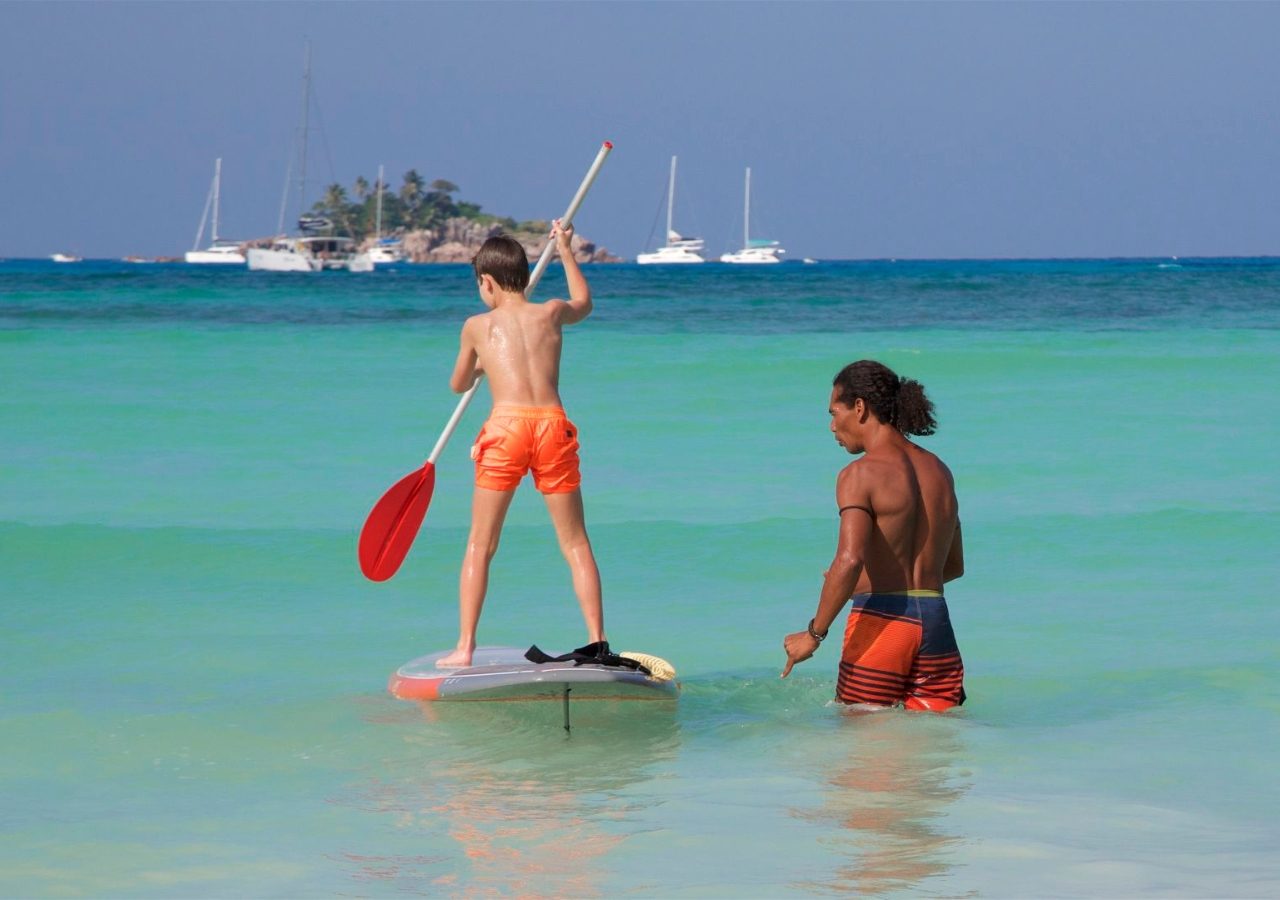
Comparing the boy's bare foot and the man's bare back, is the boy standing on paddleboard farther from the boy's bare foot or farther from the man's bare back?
the man's bare back

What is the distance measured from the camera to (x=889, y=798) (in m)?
4.33

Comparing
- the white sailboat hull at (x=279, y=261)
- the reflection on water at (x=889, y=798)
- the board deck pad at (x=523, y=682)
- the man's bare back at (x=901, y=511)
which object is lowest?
the reflection on water at (x=889, y=798)

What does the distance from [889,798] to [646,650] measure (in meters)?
2.43

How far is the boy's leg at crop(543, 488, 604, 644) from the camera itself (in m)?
5.05

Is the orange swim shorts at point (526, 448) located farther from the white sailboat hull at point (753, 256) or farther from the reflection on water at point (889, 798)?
the white sailboat hull at point (753, 256)

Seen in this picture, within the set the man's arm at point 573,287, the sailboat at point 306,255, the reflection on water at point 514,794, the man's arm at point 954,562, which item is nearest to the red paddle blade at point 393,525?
the reflection on water at point 514,794

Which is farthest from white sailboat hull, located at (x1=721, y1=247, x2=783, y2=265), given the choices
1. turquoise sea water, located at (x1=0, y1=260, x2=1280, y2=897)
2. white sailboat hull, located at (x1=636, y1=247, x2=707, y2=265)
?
turquoise sea water, located at (x1=0, y1=260, x2=1280, y2=897)

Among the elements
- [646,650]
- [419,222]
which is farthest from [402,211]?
[646,650]

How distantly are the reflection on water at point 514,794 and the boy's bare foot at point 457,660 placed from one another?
0.21 meters

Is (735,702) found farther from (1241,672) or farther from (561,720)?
(1241,672)

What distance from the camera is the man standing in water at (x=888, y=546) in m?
4.61

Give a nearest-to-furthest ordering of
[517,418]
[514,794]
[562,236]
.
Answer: [514,794] → [517,418] → [562,236]

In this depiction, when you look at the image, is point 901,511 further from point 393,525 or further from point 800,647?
point 393,525

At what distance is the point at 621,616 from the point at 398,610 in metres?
1.07
